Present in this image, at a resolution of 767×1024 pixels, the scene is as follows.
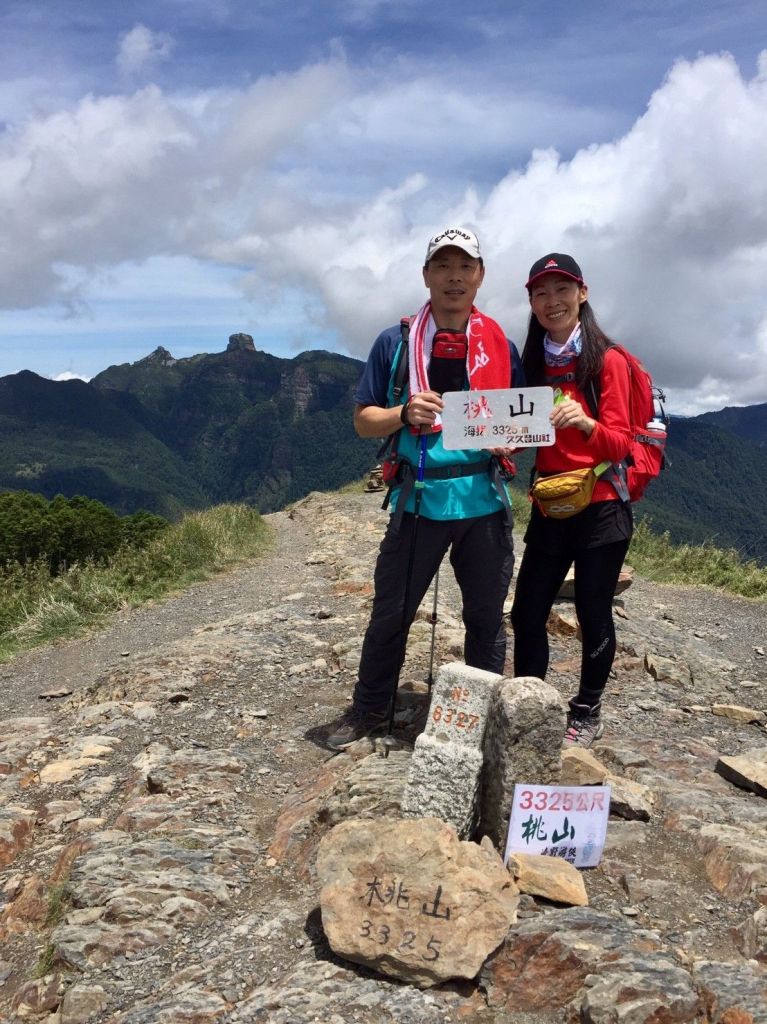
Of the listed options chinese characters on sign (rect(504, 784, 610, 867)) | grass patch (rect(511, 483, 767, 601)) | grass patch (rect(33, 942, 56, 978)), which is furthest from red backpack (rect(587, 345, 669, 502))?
grass patch (rect(511, 483, 767, 601))

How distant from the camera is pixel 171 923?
318cm

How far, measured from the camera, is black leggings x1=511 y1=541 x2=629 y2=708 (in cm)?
429

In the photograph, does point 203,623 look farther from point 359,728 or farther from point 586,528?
point 586,528

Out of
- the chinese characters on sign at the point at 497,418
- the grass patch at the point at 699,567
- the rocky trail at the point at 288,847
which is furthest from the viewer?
the grass patch at the point at 699,567

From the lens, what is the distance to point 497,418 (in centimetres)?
377

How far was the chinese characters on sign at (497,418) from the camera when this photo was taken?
3.77m

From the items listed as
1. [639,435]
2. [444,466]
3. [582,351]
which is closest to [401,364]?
[444,466]

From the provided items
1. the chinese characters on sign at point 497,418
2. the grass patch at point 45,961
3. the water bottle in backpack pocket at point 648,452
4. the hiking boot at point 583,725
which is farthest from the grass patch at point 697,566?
the grass patch at point 45,961

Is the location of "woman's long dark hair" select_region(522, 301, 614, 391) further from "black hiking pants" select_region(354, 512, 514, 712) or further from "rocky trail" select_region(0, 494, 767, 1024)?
"rocky trail" select_region(0, 494, 767, 1024)

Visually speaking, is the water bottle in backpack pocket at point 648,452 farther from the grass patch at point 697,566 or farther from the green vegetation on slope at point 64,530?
the green vegetation on slope at point 64,530

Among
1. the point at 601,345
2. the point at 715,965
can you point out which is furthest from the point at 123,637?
the point at 715,965

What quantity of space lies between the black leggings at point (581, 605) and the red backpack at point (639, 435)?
0.37 m

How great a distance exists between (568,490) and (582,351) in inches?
30.5

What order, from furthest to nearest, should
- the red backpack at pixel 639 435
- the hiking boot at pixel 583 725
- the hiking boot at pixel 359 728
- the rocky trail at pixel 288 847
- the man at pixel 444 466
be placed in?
1. the hiking boot at pixel 359 728
2. the hiking boot at pixel 583 725
3. the red backpack at pixel 639 435
4. the man at pixel 444 466
5. the rocky trail at pixel 288 847
